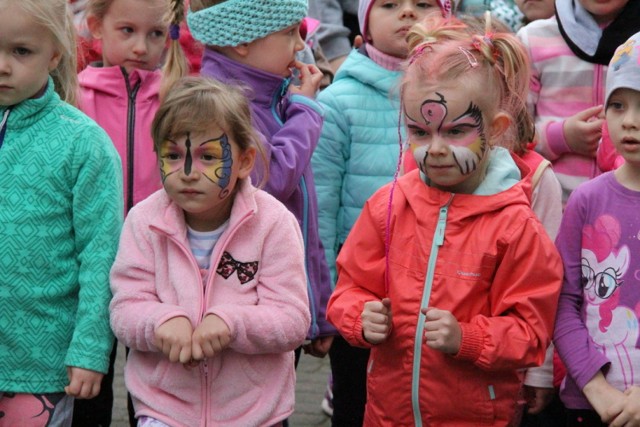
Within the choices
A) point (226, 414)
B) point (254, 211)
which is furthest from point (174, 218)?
point (226, 414)

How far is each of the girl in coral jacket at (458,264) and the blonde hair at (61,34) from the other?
1.16 m

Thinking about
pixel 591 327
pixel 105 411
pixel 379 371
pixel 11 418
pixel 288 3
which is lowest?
pixel 105 411

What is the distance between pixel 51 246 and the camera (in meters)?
3.90

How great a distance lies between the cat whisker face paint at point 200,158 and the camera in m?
3.78

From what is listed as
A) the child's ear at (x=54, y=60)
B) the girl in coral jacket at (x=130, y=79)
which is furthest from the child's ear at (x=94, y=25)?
the child's ear at (x=54, y=60)

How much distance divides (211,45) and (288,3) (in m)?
0.33

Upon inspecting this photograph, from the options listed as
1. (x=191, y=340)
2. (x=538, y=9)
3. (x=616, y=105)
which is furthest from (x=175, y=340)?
(x=538, y=9)

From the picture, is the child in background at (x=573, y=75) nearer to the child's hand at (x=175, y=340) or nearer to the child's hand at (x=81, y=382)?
the child's hand at (x=175, y=340)

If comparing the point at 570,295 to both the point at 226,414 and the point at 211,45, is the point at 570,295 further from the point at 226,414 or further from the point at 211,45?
the point at 211,45

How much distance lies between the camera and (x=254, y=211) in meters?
3.80

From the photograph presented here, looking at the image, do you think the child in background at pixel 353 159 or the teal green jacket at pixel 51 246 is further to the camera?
the child in background at pixel 353 159

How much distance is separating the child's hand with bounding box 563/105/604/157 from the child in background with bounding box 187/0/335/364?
104 cm

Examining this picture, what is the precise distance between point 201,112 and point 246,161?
9.7 inches

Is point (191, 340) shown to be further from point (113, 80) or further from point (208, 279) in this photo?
point (113, 80)
